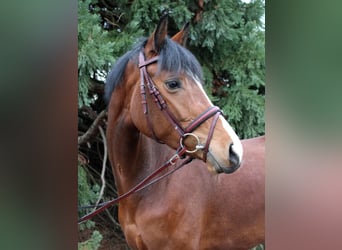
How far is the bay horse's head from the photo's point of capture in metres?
0.89

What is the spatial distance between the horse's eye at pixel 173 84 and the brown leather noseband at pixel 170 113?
1.2 inches

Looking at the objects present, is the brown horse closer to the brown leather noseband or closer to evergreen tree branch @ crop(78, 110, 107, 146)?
the brown leather noseband

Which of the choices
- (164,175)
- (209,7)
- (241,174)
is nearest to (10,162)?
(164,175)

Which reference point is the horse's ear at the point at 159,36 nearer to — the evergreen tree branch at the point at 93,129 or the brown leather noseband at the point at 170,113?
the brown leather noseband at the point at 170,113

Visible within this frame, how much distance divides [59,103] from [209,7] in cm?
115

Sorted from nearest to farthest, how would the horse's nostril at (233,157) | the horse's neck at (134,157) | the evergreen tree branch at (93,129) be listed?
the horse's nostril at (233,157) → the horse's neck at (134,157) → the evergreen tree branch at (93,129)

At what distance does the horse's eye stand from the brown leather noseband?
0.03m

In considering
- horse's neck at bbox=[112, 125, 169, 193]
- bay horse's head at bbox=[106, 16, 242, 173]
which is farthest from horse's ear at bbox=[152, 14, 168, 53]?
horse's neck at bbox=[112, 125, 169, 193]

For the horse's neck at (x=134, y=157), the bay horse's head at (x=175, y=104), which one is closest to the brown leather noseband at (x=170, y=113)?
the bay horse's head at (x=175, y=104)

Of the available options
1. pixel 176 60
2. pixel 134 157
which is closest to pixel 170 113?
pixel 176 60

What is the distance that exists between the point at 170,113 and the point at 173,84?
73 millimetres

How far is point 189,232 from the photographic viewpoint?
111 centimetres

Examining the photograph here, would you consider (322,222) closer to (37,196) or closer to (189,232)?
(37,196)

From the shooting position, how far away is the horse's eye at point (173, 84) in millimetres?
946
